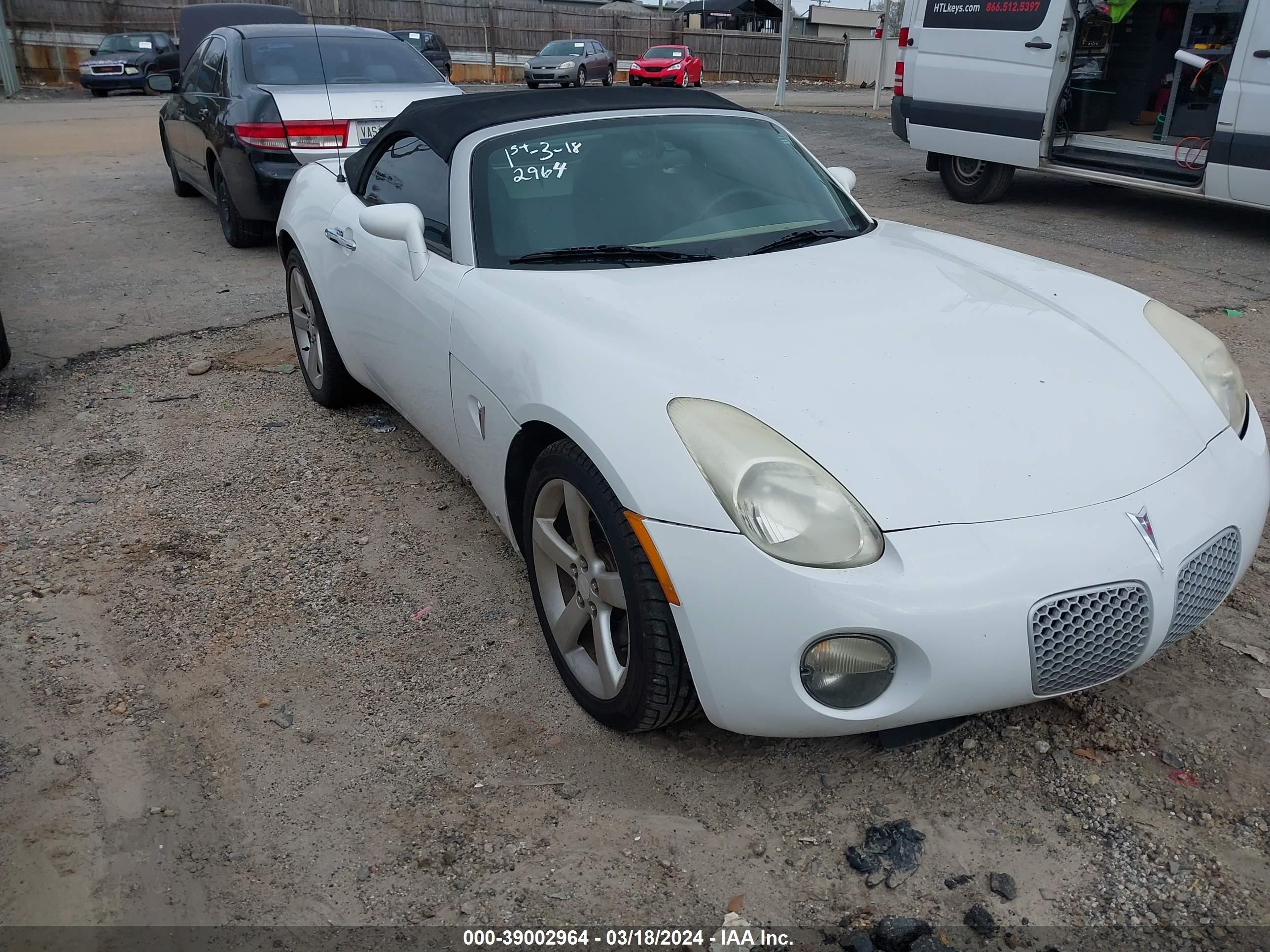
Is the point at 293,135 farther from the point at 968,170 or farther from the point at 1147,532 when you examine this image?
the point at 1147,532

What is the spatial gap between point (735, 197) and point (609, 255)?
59 centimetres

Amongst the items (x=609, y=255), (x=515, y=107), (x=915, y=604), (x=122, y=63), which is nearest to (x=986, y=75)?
(x=515, y=107)

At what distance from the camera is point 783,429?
7.15 ft

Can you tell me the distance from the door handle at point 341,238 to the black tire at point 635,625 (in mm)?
1799

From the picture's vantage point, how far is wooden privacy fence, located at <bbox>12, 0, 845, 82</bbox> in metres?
26.2

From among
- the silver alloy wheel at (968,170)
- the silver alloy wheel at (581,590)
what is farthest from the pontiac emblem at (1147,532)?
the silver alloy wheel at (968,170)

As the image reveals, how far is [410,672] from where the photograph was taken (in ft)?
9.33

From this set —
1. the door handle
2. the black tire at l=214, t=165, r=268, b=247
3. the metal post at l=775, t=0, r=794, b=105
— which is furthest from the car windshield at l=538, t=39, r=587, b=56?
the door handle

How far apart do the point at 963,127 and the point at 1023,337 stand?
710 cm

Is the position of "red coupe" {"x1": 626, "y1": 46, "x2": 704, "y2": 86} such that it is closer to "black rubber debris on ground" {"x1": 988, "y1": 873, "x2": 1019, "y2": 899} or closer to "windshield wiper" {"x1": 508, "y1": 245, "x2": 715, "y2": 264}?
"windshield wiper" {"x1": 508, "y1": 245, "x2": 715, "y2": 264}

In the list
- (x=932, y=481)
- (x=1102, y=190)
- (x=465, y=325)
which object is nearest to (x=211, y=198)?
(x=465, y=325)

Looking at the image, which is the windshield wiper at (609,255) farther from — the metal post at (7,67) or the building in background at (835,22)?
the building in background at (835,22)

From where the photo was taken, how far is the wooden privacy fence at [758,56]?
37625mm

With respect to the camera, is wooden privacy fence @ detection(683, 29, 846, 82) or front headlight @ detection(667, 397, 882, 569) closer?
front headlight @ detection(667, 397, 882, 569)
